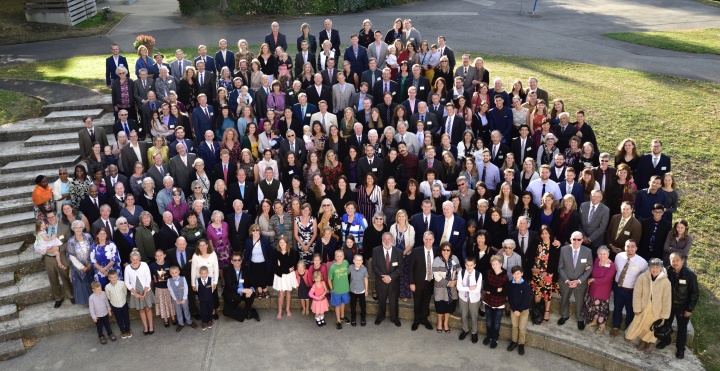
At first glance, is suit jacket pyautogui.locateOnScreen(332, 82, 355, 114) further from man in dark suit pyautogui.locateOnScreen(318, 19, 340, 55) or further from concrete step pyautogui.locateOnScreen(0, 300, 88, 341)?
concrete step pyautogui.locateOnScreen(0, 300, 88, 341)

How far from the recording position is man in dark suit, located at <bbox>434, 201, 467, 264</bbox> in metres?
10.3

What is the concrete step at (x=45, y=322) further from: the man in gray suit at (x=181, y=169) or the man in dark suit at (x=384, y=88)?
the man in dark suit at (x=384, y=88)

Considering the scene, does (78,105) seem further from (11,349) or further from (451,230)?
(451,230)

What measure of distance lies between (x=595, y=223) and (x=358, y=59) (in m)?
6.98

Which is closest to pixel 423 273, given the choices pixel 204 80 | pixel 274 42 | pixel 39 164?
pixel 204 80

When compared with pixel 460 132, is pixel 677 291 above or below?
below

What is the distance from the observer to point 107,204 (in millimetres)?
10695

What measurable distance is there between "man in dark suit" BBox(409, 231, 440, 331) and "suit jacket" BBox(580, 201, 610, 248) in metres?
2.48

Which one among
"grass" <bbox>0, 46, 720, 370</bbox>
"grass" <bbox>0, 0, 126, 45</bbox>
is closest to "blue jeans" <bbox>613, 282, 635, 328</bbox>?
"grass" <bbox>0, 46, 720, 370</bbox>

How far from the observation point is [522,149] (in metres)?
12.0

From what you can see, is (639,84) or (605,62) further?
(605,62)

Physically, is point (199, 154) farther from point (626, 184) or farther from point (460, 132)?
point (626, 184)

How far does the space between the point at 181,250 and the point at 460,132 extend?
5.74 meters

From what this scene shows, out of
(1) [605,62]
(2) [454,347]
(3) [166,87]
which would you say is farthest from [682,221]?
(1) [605,62]
